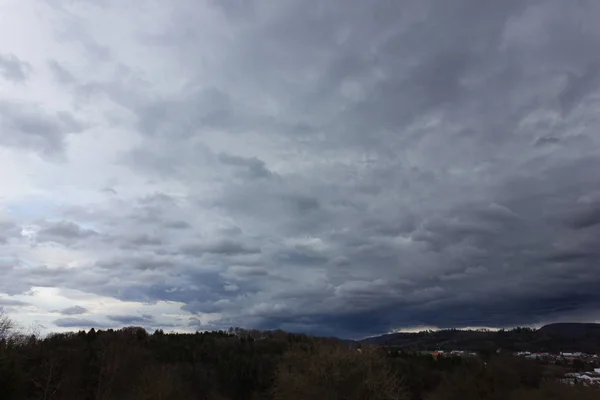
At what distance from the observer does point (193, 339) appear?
152875mm

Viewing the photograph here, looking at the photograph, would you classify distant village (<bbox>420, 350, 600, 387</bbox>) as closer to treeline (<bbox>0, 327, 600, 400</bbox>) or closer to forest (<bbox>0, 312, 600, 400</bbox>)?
forest (<bbox>0, 312, 600, 400</bbox>)

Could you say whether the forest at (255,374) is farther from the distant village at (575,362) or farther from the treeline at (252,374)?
the distant village at (575,362)

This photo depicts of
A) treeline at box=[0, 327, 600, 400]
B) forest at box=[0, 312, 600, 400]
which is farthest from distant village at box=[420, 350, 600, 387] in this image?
treeline at box=[0, 327, 600, 400]

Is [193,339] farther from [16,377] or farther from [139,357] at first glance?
[16,377]

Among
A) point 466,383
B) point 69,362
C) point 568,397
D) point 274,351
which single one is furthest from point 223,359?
point 568,397

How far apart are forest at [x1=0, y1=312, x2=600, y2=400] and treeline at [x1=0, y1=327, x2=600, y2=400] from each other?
0.12m

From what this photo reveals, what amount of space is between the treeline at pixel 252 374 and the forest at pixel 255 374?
121mm

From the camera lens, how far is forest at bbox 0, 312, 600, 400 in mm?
58719

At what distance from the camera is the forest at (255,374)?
58719 millimetres

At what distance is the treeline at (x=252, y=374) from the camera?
193 feet

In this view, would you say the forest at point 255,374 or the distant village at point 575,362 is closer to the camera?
the distant village at point 575,362

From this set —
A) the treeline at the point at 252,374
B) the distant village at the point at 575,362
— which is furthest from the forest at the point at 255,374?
the distant village at the point at 575,362

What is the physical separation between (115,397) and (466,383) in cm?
5011

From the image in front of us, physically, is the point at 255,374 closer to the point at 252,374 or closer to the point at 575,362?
the point at 252,374
